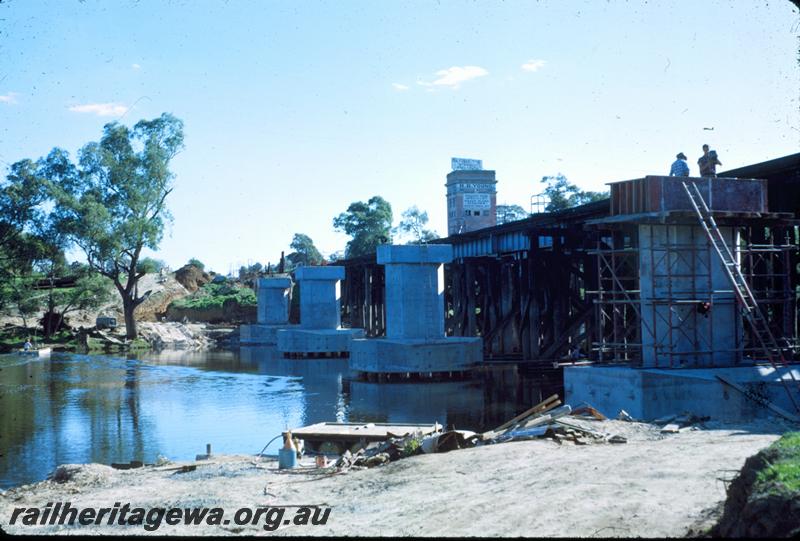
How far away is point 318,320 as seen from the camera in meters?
52.2

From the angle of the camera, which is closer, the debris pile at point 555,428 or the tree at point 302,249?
the debris pile at point 555,428

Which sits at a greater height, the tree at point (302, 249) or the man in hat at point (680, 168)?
the tree at point (302, 249)

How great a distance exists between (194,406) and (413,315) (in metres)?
11.1

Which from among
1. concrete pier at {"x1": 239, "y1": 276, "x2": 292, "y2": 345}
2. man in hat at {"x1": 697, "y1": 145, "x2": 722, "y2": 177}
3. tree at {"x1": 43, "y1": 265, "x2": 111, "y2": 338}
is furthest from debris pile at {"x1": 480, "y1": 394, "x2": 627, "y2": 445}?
tree at {"x1": 43, "y1": 265, "x2": 111, "y2": 338}

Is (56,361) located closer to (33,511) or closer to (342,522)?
(33,511)

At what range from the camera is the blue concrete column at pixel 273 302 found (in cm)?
6531

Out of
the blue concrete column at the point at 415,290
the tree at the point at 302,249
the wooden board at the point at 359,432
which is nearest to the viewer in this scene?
the wooden board at the point at 359,432

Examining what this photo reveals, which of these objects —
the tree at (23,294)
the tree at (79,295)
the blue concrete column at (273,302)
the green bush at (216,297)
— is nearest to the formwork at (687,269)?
the tree at (23,294)

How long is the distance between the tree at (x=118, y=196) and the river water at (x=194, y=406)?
16648mm

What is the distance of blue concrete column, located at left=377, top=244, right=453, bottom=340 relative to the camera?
3438cm

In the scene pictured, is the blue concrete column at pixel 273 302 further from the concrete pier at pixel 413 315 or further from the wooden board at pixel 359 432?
the wooden board at pixel 359 432

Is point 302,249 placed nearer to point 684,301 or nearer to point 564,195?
point 564,195

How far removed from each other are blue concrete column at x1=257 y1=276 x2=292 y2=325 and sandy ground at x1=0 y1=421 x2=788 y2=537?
51.0 m

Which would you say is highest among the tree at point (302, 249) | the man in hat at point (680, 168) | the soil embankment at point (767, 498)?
the tree at point (302, 249)
